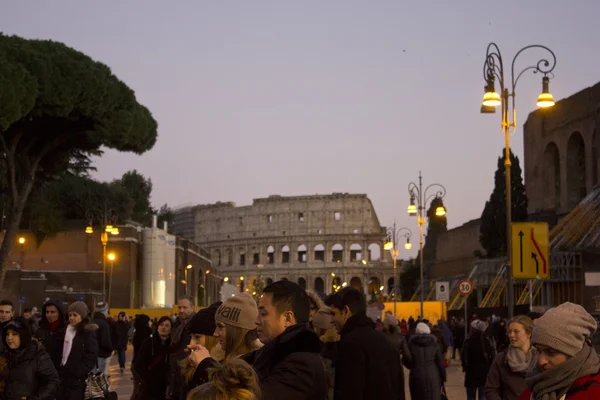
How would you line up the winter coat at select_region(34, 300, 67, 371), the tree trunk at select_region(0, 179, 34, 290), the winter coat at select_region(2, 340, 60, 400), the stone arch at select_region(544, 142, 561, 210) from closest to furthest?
1. the winter coat at select_region(2, 340, 60, 400)
2. the winter coat at select_region(34, 300, 67, 371)
3. the tree trunk at select_region(0, 179, 34, 290)
4. the stone arch at select_region(544, 142, 561, 210)

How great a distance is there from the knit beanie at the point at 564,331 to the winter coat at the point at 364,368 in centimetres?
248

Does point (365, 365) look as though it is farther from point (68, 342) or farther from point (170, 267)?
point (170, 267)

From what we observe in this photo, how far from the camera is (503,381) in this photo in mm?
→ 7133

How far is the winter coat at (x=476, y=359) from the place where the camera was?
12008mm

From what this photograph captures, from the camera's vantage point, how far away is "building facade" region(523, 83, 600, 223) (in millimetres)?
47062

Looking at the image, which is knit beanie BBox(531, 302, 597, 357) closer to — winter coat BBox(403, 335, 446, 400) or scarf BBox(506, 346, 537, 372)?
scarf BBox(506, 346, 537, 372)

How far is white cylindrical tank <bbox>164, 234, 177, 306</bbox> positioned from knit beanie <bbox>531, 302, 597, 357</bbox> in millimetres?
56846

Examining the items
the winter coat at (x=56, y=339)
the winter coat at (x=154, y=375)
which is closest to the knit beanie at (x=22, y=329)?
the winter coat at (x=154, y=375)

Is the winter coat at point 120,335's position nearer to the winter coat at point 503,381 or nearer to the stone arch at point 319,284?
the winter coat at point 503,381

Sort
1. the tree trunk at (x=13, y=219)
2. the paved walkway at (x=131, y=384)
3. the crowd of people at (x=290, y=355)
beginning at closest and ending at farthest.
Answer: the crowd of people at (x=290, y=355), the paved walkway at (x=131, y=384), the tree trunk at (x=13, y=219)

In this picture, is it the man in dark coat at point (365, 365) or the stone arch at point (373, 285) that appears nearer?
the man in dark coat at point (365, 365)

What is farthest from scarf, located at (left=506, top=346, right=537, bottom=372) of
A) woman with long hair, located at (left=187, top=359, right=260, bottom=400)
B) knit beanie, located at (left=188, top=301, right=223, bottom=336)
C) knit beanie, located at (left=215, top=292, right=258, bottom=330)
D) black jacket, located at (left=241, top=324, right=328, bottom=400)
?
woman with long hair, located at (left=187, top=359, right=260, bottom=400)

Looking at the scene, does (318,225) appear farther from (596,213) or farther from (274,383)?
(274,383)

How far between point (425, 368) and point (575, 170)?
136ft
